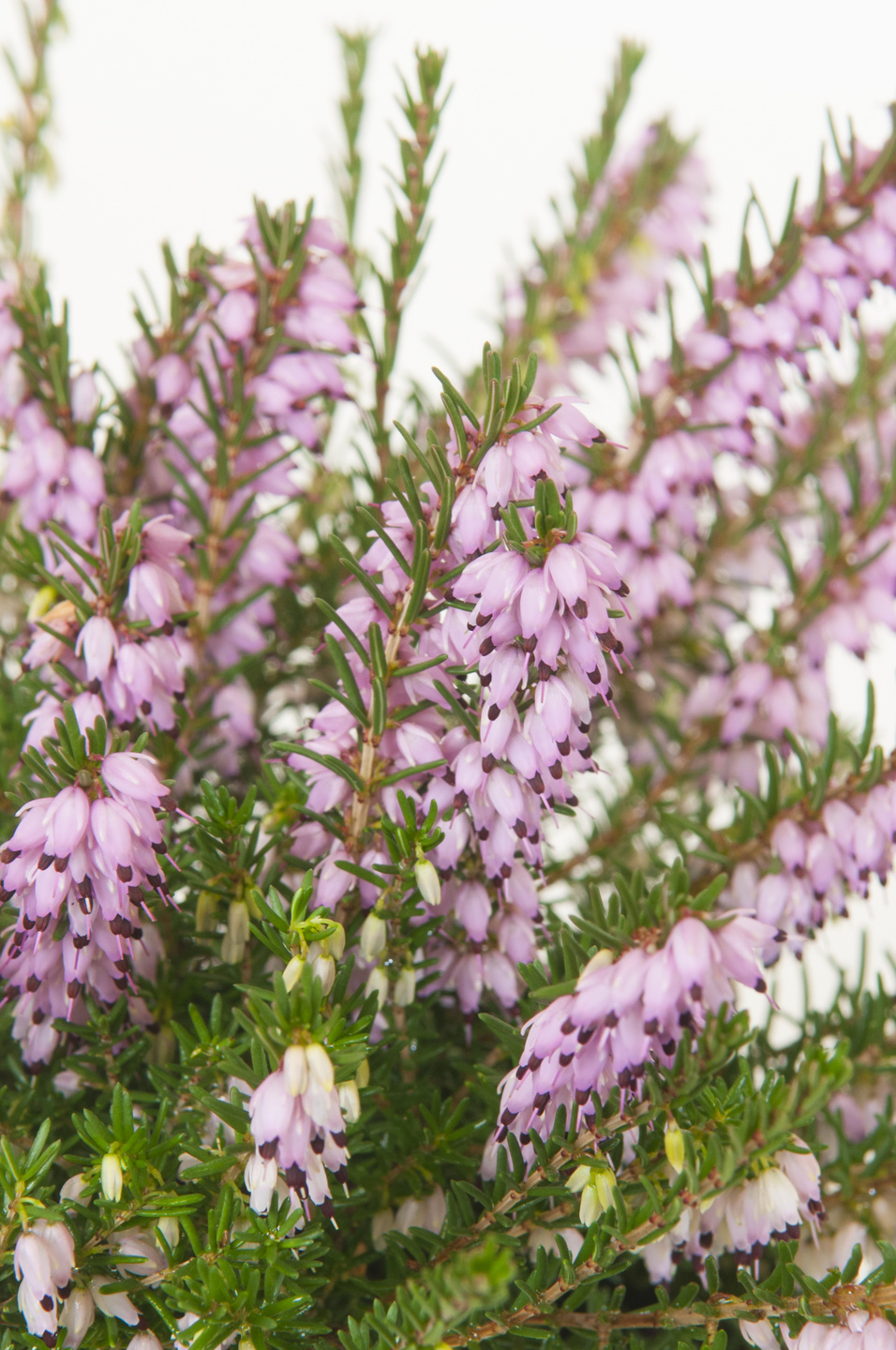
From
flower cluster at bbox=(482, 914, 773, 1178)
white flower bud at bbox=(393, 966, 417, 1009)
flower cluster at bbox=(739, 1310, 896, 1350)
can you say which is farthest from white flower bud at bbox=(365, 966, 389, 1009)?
flower cluster at bbox=(739, 1310, 896, 1350)

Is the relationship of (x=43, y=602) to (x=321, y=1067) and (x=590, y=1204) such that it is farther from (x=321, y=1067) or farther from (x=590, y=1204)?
(x=590, y=1204)

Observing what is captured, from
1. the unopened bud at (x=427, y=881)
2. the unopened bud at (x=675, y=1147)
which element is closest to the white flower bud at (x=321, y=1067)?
the unopened bud at (x=427, y=881)

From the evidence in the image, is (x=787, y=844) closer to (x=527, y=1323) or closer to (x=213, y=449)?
(x=527, y=1323)

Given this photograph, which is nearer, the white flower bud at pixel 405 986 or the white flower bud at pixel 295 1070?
the white flower bud at pixel 295 1070

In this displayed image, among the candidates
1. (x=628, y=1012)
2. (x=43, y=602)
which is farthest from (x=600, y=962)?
(x=43, y=602)

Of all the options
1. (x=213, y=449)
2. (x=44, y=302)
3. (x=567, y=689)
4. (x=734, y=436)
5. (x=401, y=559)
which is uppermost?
(x=44, y=302)

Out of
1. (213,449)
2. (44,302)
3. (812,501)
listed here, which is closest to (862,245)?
(812,501)

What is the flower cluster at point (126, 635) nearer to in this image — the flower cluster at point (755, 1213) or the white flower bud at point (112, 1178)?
the white flower bud at point (112, 1178)
